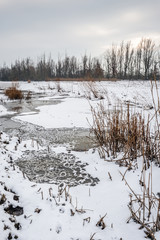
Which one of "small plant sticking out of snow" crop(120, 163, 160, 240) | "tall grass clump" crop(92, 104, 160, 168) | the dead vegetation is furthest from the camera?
"tall grass clump" crop(92, 104, 160, 168)

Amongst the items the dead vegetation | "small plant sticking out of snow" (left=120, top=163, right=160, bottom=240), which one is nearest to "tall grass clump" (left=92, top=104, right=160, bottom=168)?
the dead vegetation

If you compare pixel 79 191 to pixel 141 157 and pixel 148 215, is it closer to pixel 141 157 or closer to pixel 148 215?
pixel 148 215

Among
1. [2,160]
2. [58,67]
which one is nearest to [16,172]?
[2,160]

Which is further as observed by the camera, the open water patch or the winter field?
the open water patch

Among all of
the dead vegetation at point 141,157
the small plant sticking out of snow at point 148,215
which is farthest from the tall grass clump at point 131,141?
the small plant sticking out of snow at point 148,215

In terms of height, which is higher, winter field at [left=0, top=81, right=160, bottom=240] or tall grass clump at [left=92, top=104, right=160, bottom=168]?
tall grass clump at [left=92, top=104, right=160, bottom=168]

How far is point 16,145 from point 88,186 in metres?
1.75

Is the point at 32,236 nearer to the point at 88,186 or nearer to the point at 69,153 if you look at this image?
the point at 88,186

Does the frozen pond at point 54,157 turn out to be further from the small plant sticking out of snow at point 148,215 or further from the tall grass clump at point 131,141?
the small plant sticking out of snow at point 148,215

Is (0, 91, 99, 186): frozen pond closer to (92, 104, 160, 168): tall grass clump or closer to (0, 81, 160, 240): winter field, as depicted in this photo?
(0, 81, 160, 240): winter field

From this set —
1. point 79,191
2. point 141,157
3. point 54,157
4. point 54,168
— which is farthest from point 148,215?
point 54,157

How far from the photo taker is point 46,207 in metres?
1.62

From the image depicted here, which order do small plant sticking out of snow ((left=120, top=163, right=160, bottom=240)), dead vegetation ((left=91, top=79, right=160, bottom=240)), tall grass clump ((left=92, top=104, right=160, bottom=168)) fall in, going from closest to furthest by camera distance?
small plant sticking out of snow ((left=120, top=163, right=160, bottom=240)) < dead vegetation ((left=91, top=79, right=160, bottom=240)) < tall grass clump ((left=92, top=104, right=160, bottom=168))

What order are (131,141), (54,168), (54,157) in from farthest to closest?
(54,157) → (54,168) → (131,141)
